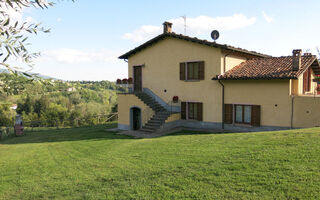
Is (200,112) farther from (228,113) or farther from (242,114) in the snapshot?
(242,114)

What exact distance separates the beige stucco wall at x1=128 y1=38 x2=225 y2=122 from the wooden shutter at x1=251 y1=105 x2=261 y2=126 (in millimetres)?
2157

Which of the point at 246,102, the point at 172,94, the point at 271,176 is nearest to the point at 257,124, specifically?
the point at 246,102

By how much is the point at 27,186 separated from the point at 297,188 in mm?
7109

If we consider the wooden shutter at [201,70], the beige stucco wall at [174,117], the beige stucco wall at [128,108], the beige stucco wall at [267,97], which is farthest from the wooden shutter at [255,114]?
the beige stucco wall at [128,108]

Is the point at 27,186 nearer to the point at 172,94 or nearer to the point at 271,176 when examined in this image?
the point at 271,176

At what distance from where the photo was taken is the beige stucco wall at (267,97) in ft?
46.1

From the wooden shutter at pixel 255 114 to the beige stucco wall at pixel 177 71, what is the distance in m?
2.16

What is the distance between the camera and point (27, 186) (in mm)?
7277

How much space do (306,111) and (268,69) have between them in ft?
10.6

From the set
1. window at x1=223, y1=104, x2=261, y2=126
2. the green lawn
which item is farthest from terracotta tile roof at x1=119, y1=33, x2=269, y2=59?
the green lawn

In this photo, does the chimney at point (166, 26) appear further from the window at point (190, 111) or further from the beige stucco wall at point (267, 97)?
the beige stucco wall at point (267, 97)

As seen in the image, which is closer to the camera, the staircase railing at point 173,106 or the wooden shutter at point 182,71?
the wooden shutter at point 182,71

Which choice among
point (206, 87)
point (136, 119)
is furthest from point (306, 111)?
point (136, 119)

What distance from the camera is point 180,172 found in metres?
6.81
